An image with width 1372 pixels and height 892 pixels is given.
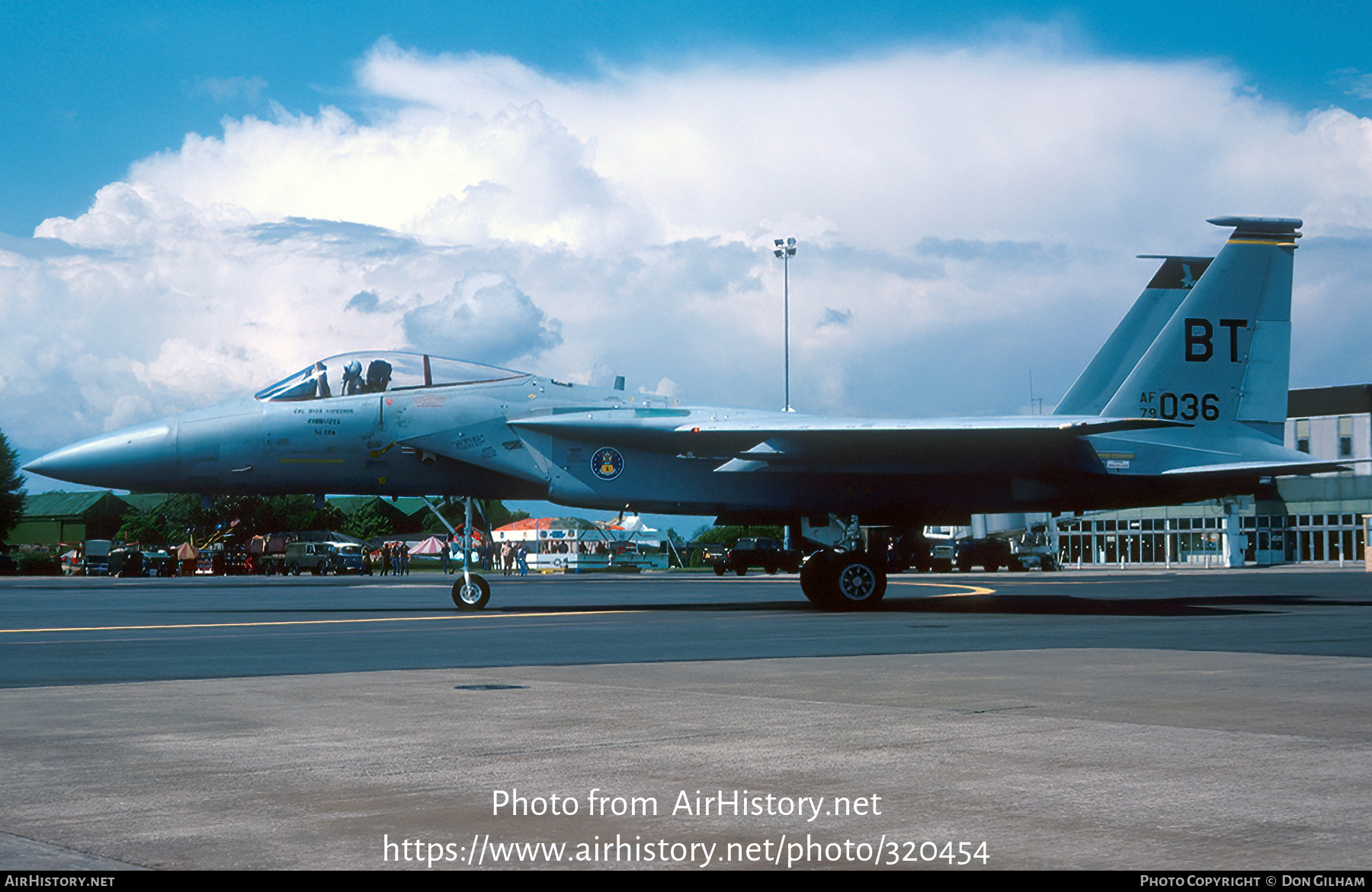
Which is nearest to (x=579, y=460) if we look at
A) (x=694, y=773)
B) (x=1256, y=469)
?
(x=1256, y=469)

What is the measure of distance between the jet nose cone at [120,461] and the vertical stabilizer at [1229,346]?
49.7ft

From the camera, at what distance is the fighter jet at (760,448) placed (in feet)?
61.4

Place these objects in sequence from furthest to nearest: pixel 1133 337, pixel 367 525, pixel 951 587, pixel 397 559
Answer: pixel 367 525 < pixel 397 559 < pixel 951 587 < pixel 1133 337

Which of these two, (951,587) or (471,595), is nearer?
(471,595)

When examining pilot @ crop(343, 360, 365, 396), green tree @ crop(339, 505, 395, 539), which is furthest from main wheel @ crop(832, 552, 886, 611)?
green tree @ crop(339, 505, 395, 539)

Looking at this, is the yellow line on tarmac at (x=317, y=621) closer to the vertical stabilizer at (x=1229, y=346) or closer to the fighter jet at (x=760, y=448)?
the fighter jet at (x=760, y=448)

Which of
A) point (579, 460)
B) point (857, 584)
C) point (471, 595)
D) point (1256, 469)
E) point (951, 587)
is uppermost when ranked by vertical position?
point (579, 460)

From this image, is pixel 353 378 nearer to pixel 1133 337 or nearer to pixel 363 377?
pixel 363 377

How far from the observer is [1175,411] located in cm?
2055

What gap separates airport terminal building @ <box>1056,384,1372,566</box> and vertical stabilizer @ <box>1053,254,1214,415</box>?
48.1 meters

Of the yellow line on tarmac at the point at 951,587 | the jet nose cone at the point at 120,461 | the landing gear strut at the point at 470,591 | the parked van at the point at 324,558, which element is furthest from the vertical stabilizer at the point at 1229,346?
the parked van at the point at 324,558

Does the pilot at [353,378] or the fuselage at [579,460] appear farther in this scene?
the pilot at [353,378]

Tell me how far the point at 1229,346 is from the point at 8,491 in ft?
212

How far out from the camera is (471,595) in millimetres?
19547
